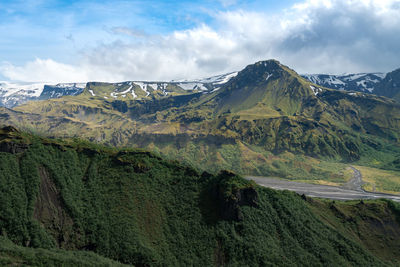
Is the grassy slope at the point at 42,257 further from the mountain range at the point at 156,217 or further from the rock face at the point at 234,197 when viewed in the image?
the rock face at the point at 234,197

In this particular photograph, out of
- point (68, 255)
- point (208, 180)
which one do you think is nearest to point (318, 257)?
point (208, 180)

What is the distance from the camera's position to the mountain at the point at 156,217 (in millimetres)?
121250

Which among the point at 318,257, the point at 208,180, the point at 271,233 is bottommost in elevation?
the point at 318,257

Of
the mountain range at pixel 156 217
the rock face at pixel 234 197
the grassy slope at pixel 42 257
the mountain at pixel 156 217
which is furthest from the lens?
the rock face at pixel 234 197

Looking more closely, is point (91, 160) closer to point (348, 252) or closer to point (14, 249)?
point (14, 249)

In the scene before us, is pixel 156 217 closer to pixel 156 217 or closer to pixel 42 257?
pixel 156 217

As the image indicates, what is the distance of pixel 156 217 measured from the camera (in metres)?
141

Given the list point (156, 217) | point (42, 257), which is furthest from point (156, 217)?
point (42, 257)

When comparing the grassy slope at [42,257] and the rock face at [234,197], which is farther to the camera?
the rock face at [234,197]

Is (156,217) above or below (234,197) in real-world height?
below

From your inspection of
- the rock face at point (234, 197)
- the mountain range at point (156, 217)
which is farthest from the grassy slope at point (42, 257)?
the rock face at point (234, 197)

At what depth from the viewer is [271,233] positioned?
143 metres

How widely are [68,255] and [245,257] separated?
7746 centimetres

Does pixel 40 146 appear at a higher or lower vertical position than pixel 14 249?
higher
